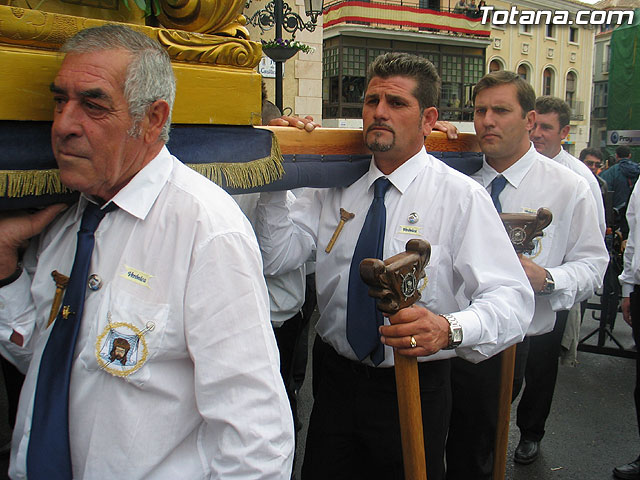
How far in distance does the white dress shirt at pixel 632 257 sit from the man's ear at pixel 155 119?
3.11 m

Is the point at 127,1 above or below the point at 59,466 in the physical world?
above

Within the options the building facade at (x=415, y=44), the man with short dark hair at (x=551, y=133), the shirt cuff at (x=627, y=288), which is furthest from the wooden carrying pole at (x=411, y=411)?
the building facade at (x=415, y=44)

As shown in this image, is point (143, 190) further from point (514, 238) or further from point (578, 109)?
point (578, 109)

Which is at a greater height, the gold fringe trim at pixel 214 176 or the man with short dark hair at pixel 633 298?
the gold fringe trim at pixel 214 176

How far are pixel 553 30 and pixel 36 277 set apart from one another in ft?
136

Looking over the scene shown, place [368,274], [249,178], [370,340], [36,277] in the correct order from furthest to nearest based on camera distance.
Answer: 1. [370,340]
2. [249,178]
3. [368,274]
4. [36,277]

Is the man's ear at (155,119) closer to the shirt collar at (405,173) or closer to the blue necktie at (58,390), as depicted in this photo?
the blue necktie at (58,390)

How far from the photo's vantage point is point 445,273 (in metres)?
2.40

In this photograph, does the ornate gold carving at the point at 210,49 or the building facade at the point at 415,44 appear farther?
the building facade at the point at 415,44

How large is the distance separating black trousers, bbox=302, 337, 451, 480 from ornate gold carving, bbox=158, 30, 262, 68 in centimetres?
129

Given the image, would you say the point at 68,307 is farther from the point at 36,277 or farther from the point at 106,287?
the point at 36,277

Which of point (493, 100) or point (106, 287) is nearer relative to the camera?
point (106, 287)

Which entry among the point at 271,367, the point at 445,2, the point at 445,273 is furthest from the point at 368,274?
the point at 445,2

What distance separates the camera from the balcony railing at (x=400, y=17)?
25.5m
